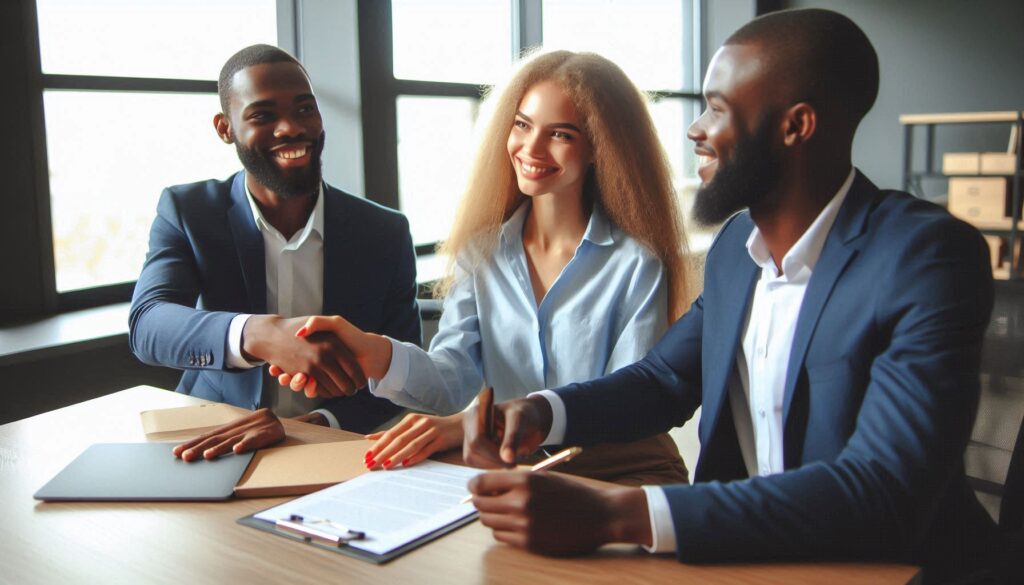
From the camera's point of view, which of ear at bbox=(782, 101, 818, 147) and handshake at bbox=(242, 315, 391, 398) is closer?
ear at bbox=(782, 101, 818, 147)

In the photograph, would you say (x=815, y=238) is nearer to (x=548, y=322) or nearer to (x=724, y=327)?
(x=724, y=327)

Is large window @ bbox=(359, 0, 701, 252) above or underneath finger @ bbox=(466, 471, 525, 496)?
above

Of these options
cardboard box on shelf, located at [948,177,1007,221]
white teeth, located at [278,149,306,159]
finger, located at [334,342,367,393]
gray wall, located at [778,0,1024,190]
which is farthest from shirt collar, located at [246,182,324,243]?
gray wall, located at [778,0,1024,190]

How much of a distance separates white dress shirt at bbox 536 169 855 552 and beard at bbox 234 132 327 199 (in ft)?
3.20

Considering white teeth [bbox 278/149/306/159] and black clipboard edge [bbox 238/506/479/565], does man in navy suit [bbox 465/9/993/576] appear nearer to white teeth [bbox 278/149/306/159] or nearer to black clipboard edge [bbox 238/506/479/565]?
black clipboard edge [bbox 238/506/479/565]

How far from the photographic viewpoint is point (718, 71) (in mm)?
1380

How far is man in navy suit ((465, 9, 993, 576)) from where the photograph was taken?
1.05 metres

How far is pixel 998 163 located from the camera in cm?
631

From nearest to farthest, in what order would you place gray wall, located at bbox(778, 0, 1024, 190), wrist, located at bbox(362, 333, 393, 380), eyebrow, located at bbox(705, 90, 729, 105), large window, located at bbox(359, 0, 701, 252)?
eyebrow, located at bbox(705, 90, 729, 105), wrist, located at bbox(362, 333, 393, 380), large window, located at bbox(359, 0, 701, 252), gray wall, located at bbox(778, 0, 1024, 190)

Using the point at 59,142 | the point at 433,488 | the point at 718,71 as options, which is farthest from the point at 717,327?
the point at 59,142

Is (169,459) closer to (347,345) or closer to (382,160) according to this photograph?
(347,345)

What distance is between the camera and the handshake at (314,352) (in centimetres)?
162

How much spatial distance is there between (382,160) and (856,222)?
272 centimetres

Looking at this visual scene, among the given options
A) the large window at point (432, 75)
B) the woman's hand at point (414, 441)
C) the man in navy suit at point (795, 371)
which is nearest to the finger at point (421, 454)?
the woman's hand at point (414, 441)
